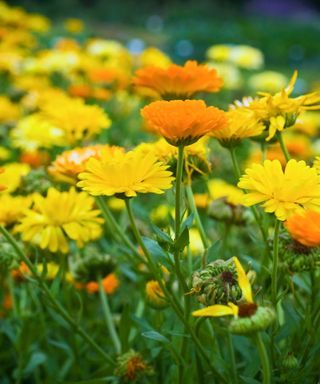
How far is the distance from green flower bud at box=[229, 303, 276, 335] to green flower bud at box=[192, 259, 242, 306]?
0.22 feet

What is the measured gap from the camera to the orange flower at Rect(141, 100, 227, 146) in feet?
3.25

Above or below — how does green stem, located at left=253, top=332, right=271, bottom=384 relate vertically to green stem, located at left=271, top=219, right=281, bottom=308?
below

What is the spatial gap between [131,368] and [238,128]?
0.50 metres

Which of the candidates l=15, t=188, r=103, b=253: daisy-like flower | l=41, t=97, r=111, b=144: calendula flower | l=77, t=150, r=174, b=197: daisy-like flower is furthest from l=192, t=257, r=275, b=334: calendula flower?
l=41, t=97, r=111, b=144: calendula flower

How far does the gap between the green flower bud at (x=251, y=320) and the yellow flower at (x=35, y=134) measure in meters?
1.26

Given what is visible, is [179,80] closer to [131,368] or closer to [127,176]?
[127,176]

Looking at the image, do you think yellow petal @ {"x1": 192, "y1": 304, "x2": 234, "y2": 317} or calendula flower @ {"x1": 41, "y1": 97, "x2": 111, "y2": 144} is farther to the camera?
calendula flower @ {"x1": 41, "y1": 97, "x2": 111, "y2": 144}

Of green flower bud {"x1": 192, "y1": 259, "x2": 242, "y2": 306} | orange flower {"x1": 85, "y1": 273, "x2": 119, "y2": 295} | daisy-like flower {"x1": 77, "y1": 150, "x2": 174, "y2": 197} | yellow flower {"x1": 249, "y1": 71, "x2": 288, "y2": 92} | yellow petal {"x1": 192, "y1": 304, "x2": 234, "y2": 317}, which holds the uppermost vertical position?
daisy-like flower {"x1": 77, "y1": 150, "x2": 174, "y2": 197}

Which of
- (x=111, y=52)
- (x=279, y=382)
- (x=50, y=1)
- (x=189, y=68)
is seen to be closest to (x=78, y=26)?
(x=111, y=52)

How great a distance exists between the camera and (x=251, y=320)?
34.4 inches

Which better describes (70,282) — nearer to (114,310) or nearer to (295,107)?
(114,310)

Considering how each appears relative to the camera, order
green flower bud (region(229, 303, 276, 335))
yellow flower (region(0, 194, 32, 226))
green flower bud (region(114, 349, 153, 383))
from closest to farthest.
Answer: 1. green flower bud (region(229, 303, 276, 335))
2. green flower bud (region(114, 349, 153, 383))
3. yellow flower (region(0, 194, 32, 226))

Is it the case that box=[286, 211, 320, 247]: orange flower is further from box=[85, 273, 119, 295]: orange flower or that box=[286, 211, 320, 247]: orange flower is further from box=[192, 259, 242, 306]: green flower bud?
box=[85, 273, 119, 295]: orange flower

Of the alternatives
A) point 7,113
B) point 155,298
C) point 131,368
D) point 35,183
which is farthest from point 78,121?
point 7,113
